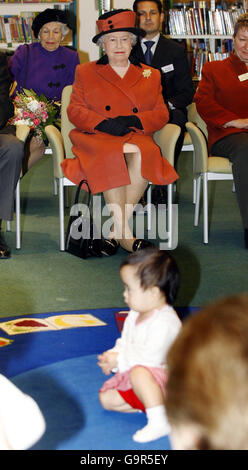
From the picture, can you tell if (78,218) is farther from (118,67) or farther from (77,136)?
(118,67)

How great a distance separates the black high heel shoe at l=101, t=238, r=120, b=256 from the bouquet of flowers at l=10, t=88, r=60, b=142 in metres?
1.11

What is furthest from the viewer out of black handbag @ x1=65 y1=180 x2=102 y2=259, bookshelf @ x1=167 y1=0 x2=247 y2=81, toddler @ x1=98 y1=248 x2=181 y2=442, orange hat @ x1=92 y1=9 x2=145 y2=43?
bookshelf @ x1=167 y1=0 x2=247 y2=81

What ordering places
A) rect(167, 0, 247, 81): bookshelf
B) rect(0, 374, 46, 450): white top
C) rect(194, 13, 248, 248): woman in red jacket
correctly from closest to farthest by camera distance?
rect(0, 374, 46, 450): white top → rect(194, 13, 248, 248): woman in red jacket → rect(167, 0, 247, 81): bookshelf

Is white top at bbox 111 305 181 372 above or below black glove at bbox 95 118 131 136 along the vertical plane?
below

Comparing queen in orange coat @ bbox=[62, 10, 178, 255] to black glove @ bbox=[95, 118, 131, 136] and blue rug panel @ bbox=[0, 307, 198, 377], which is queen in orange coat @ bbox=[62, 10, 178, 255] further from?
blue rug panel @ bbox=[0, 307, 198, 377]

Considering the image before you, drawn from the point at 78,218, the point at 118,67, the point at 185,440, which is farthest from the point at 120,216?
the point at 185,440

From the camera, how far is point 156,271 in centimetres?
235

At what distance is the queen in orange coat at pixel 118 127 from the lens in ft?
15.3

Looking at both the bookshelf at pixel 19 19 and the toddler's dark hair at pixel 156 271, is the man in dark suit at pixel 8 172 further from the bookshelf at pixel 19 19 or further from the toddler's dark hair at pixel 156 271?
the bookshelf at pixel 19 19

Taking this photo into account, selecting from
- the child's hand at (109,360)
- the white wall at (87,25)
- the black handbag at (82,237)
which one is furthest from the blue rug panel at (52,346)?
the white wall at (87,25)

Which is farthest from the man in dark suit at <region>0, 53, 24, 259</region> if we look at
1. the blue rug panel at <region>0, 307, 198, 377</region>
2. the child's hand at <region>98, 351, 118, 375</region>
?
the child's hand at <region>98, 351, 118, 375</region>

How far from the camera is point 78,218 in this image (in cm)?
469

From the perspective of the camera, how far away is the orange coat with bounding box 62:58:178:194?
4.65 meters
